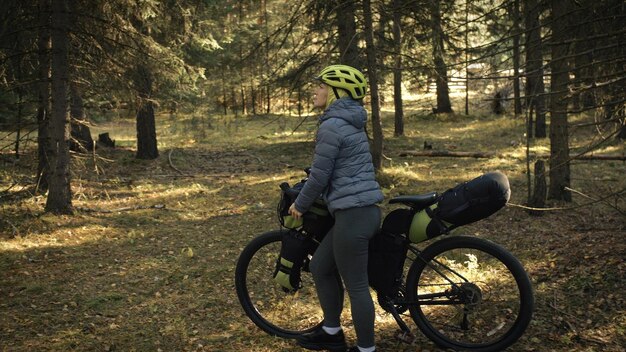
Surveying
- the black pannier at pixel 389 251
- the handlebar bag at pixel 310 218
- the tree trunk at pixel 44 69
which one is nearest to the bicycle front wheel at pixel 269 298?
the handlebar bag at pixel 310 218

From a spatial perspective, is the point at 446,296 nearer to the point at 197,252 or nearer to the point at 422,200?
the point at 422,200

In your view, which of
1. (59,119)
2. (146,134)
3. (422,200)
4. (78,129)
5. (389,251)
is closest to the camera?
(422,200)

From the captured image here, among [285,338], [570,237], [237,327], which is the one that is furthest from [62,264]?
[570,237]

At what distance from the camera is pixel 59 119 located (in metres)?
9.49

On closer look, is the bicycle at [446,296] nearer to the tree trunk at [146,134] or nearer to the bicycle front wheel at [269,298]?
the bicycle front wheel at [269,298]

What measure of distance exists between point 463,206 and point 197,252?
5.65 metres

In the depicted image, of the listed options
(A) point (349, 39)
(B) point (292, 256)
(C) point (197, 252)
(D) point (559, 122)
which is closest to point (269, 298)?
(B) point (292, 256)

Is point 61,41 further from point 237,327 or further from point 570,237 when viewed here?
point 570,237

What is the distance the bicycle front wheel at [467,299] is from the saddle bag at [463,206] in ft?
0.70

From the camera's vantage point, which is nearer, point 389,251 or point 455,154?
point 389,251

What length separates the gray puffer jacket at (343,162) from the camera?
382 cm

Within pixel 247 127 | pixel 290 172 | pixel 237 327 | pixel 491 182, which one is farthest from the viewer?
pixel 247 127

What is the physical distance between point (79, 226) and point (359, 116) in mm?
7714

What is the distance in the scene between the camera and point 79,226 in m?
9.63
